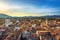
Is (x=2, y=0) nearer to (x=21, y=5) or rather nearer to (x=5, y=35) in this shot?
(x=21, y=5)

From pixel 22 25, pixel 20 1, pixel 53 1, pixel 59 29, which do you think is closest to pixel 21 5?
pixel 20 1

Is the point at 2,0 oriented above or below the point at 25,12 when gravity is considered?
above

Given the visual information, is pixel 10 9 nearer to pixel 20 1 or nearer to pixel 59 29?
pixel 20 1

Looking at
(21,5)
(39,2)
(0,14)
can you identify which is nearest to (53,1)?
(39,2)

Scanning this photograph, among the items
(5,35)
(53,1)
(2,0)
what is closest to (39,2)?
(53,1)

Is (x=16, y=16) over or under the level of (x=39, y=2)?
under

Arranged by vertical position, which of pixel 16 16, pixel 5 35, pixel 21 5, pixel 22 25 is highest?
pixel 21 5

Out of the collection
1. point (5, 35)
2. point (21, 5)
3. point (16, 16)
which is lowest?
point (5, 35)
